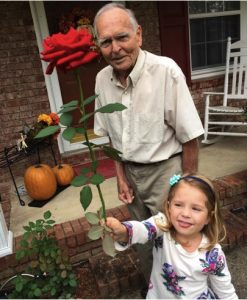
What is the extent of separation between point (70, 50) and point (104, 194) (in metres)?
2.28

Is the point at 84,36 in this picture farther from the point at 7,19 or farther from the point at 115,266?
the point at 7,19

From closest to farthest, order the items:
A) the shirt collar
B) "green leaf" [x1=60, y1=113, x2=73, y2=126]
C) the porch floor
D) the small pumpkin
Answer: "green leaf" [x1=60, y1=113, x2=73, y2=126], the shirt collar, the porch floor, the small pumpkin

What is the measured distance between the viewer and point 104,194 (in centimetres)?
297

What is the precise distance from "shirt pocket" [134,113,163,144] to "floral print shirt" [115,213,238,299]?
0.36m

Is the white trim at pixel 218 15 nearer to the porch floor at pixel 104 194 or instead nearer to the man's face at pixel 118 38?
the porch floor at pixel 104 194

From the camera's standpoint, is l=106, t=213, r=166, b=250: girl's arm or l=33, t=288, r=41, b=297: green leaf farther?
l=33, t=288, r=41, b=297: green leaf

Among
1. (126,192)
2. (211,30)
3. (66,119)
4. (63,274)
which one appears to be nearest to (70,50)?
(66,119)

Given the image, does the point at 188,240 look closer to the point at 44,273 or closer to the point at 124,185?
the point at 124,185

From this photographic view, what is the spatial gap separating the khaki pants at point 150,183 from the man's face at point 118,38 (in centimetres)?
53

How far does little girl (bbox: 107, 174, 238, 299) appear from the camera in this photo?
50.3 inches

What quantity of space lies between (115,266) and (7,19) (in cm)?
272

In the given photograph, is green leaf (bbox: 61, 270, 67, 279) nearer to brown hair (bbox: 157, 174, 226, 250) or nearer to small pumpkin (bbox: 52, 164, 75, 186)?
brown hair (bbox: 157, 174, 226, 250)

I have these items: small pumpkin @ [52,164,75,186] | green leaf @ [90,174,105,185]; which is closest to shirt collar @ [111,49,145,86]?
green leaf @ [90,174,105,185]

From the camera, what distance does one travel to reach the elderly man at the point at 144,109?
128cm
